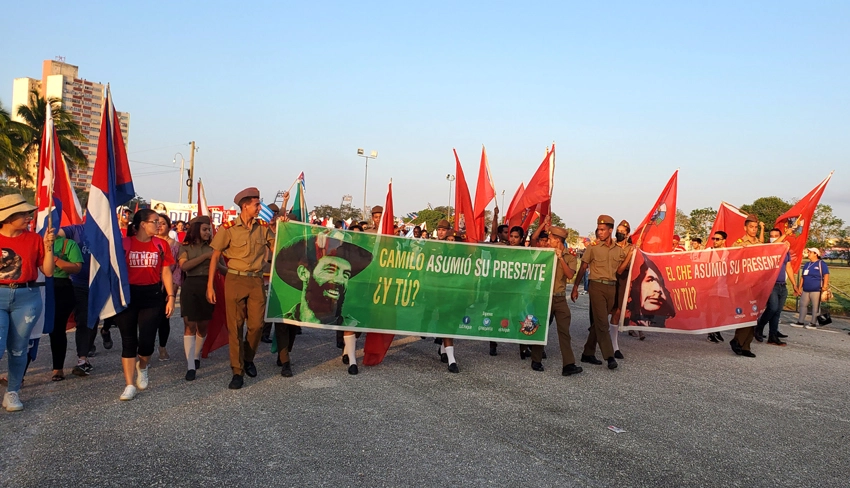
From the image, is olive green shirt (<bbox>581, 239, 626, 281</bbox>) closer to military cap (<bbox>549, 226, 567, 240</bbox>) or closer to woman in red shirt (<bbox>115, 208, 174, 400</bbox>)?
military cap (<bbox>549, 226, 567, 240</bbox>)

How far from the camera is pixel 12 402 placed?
211 inches

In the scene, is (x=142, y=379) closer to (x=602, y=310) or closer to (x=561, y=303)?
(x=561, y=303)

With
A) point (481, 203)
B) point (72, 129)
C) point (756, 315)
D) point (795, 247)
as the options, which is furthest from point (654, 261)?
point (72, 129)

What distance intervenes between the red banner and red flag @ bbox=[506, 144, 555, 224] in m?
1.85

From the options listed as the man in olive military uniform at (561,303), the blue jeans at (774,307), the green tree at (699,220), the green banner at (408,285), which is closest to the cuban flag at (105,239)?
the green banner at (408,285)

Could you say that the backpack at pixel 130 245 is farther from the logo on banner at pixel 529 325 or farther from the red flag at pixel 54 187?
the logo on banner at pixel 529 325

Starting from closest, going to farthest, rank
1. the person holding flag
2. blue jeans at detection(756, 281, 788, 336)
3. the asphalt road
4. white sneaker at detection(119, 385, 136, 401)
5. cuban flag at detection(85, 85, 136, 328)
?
the asphalt road
white sneaker at detection(119, 385, 136, 401)
cuban flag at detection(85, 85, 136, 328)
the person holding flag
blue jeans at detection(756, 281, 788, 336)

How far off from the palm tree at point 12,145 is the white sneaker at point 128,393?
32.7 metres

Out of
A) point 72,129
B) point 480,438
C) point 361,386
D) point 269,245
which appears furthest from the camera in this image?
point 72,129

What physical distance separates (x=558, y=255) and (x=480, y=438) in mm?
3473

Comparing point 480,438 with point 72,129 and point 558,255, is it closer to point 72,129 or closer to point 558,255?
point 558,255

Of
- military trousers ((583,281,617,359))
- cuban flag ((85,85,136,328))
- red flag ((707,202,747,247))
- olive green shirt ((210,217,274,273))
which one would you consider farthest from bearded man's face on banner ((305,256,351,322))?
red flag ((707,202,747,247))

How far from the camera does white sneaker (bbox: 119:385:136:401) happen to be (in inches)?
226

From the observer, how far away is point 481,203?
33.9 ft
